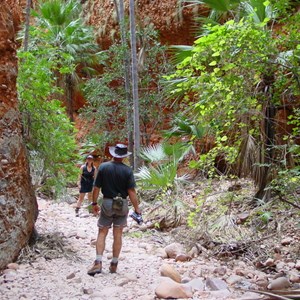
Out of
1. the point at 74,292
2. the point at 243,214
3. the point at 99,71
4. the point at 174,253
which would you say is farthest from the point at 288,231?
the point at 99,71

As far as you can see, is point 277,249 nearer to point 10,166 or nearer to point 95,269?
point 95,269

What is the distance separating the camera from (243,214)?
7.72 meters

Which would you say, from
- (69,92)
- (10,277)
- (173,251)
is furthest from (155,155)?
(69,92)

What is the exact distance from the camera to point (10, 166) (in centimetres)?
529

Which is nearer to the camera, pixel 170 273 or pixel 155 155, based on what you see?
pixel 170 273

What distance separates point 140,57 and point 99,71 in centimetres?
500

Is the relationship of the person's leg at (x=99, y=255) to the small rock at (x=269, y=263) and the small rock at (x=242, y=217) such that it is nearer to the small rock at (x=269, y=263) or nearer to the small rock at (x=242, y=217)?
the small rock at (x=269, y=263)

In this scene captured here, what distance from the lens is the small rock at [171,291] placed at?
14.0 feet

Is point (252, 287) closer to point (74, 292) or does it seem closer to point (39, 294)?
point (74, 292)

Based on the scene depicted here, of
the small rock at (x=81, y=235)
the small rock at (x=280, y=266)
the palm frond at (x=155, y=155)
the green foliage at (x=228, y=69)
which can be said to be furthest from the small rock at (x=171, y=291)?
the palm frond at (x=155, y=155)


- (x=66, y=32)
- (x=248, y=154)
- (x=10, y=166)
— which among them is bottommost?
(x=248, y=154)

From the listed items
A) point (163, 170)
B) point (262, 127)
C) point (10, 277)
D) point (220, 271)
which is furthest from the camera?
point (163, 170)

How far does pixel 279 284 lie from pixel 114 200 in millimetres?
2179

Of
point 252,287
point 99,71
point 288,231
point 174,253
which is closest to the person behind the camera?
point 252,287
